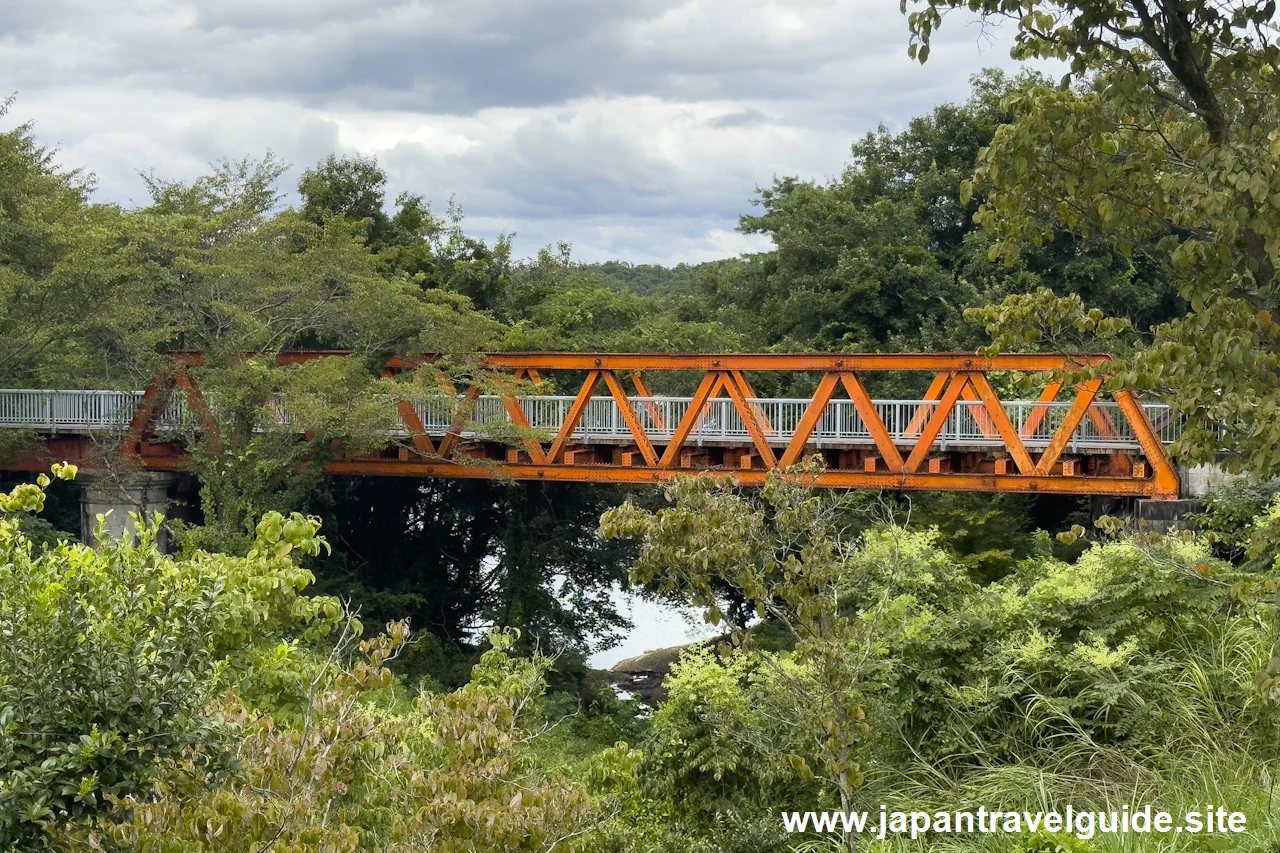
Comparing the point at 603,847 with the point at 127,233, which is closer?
the point at 603,847

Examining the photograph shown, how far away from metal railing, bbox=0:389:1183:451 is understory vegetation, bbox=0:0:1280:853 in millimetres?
594

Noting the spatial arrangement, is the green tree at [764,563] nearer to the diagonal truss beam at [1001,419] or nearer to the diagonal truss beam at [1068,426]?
the diagonal truss beam at [1068,426]

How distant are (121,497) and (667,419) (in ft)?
29.1

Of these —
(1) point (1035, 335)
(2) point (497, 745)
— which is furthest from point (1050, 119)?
(2) point (497, 745)

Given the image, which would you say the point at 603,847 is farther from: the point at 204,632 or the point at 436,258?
the point at 436,258

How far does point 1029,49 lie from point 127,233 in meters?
16.8

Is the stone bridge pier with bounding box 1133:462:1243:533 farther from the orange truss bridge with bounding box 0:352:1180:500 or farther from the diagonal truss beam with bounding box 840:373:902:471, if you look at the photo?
the diagonal truss beam with bounding box 840:373:902:471

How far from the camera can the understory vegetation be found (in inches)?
186

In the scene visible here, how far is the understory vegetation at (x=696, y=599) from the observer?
15.5ft

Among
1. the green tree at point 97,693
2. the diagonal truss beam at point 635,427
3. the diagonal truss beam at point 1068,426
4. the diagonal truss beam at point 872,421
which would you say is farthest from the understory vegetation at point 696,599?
the diagonal truss beam at point 635,427

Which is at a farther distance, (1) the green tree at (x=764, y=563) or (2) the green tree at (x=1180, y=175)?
(1) the green tree at (x=764, y=563)

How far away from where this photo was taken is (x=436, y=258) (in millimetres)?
27281

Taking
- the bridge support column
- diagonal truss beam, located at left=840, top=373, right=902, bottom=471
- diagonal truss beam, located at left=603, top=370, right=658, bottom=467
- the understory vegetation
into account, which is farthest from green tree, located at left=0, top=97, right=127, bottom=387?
diagonal truss beam, located at left=840, top=373, right=902, bottom=471

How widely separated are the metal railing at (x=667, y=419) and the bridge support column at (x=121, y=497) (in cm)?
88
